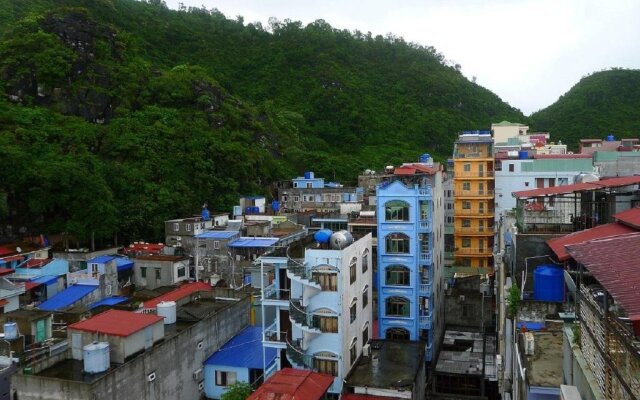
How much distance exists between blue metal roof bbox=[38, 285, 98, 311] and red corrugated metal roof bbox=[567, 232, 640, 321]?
2834 cm

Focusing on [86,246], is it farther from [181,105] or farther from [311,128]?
[311,128]

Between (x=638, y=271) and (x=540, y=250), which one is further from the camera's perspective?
(x=540, y=250)

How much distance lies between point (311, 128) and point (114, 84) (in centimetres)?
3072

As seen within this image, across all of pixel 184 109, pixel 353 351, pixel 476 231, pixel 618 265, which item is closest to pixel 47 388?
pixel 353 351

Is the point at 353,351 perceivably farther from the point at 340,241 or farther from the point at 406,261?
the point at 406,261

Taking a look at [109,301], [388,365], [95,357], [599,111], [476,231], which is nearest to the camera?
[95,357]

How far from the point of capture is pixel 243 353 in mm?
22656

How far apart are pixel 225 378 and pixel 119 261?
15.2m

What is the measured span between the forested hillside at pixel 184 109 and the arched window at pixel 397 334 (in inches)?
961

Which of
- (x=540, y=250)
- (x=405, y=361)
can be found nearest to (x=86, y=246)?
(x=405, y=361)

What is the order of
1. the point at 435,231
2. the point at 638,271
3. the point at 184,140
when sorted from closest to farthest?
the point at 638,271
the point at 435,231
the point at 184,140

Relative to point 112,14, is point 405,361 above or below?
below

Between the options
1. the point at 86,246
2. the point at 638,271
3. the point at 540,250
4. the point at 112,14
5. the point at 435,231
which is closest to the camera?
the point at 638,271

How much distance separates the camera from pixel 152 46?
83.5 metres
